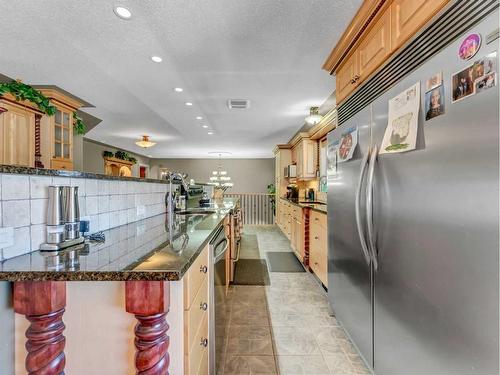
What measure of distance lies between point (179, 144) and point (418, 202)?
22.8ft

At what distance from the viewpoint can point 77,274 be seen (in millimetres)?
728

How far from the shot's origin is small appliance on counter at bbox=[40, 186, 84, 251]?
999mm

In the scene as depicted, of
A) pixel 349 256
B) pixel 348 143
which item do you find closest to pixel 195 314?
pixel 349 256

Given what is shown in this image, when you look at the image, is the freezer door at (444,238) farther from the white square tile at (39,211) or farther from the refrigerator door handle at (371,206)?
the white square tile at (39,211)

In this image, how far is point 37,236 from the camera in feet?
3.24

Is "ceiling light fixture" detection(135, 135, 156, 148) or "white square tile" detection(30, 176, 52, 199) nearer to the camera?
"white square tile" detection(30, 176, 52, 199)

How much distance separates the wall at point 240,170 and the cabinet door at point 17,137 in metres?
7.48

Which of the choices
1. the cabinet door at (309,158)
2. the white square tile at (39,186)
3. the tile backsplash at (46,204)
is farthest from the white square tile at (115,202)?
the cabinet door at (309,158)

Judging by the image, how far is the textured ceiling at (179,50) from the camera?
1.80 meters

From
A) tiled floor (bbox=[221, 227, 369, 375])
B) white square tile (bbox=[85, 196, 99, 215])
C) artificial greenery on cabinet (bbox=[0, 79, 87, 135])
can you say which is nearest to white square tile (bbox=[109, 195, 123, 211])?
white square tile (bbox=[85, 196, 99, 215])

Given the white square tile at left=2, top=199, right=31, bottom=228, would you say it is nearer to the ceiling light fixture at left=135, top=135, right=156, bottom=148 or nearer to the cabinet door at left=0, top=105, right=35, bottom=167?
the cabinet door at left=0, top=105, right=35, bottom=167

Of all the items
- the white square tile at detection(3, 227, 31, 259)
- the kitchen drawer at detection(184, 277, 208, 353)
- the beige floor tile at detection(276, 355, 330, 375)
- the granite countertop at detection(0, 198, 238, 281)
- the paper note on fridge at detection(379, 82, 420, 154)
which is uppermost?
the paper note on fridge at detection(379, 82, 420, 154)

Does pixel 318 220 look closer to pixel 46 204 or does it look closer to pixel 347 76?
pixel 347 76

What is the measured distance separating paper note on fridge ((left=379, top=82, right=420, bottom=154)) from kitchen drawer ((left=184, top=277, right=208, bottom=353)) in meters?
1.14
